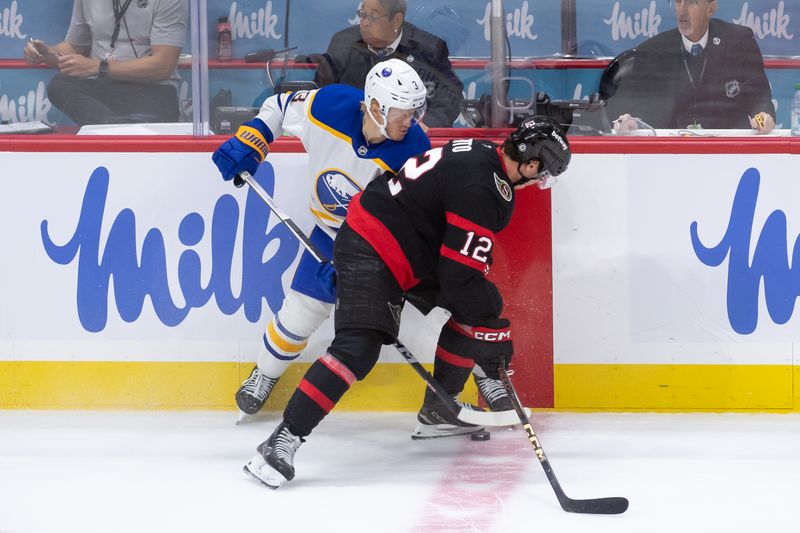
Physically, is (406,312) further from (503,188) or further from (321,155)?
(503,188)

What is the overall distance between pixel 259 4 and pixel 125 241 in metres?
0.93

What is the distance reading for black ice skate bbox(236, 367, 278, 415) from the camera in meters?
3.68

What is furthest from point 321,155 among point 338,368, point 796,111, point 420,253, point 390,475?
point 796,111

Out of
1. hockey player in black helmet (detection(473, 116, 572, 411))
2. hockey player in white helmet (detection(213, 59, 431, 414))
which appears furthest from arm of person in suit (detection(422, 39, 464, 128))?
hockey player in black helmet (detection(473, 116, 572, 411))

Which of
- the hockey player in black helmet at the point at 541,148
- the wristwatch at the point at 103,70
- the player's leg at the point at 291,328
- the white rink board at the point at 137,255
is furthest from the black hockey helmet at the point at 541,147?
the wristwatch at the point at 103,70

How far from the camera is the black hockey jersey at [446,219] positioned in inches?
119

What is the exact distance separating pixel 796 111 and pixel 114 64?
2342 mm

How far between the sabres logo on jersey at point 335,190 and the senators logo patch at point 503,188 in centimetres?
57

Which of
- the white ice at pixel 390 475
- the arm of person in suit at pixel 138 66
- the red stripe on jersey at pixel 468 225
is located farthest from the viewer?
the arm of person in suit at pixel 138 66

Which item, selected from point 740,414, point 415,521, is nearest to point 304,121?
point 415,521

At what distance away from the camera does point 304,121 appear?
354 centimetres

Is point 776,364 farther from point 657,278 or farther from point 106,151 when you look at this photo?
point 106,151

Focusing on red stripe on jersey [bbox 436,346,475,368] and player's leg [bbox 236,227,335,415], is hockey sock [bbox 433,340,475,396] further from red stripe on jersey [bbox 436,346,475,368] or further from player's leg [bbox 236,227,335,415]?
player's leg [bbox 236,227,335,415]

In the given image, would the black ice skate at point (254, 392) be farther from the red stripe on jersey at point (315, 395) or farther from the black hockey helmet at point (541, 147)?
the black hockey helmet at point (541, 147)
